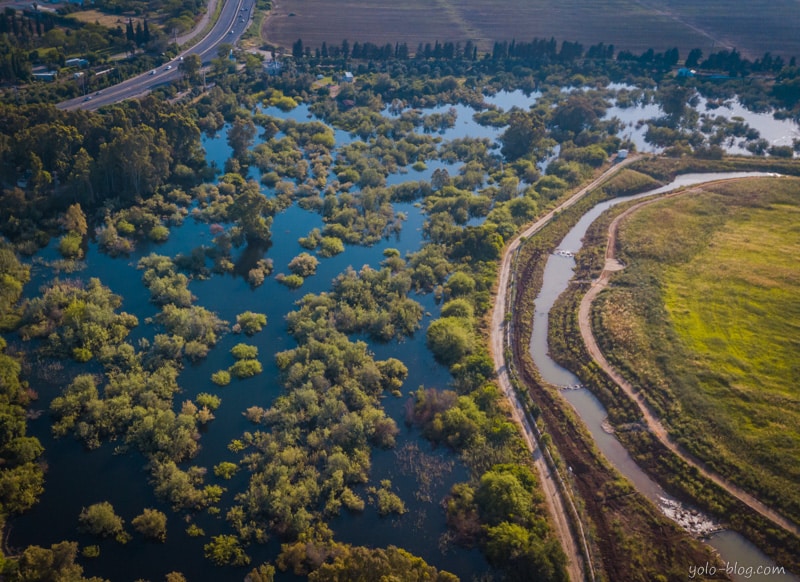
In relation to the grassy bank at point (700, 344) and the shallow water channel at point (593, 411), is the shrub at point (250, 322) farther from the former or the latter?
the grassy bank at point (700, 344)

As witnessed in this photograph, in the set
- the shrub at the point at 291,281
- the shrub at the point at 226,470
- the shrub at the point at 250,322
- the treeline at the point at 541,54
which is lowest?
the shrub at the point at 226,470

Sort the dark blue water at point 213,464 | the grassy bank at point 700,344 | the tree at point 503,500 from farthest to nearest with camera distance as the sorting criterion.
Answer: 1. the grassy bank at point 700,344
2. the tree at point 503,500
3. the dark blue water at point 213,464

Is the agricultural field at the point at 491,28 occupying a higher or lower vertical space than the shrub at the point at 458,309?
higher

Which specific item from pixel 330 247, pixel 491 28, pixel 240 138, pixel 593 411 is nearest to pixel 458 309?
pixel 593 411

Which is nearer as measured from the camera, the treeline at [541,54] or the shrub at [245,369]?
the shrub at [245,369]

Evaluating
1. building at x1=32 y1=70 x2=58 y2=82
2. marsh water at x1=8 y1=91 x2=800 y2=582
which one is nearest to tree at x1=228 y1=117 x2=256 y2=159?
marsh water at x1=8 y1=91 x2=800 y2=582

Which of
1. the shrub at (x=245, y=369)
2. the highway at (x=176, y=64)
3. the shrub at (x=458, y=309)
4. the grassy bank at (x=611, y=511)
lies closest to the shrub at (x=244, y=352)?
the shrub at (x=245, y=369)

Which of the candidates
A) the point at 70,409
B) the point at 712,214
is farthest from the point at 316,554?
the point at 712,214

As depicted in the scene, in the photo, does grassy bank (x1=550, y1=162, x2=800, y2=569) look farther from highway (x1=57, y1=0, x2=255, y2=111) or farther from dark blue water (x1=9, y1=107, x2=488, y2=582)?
highway (x1=57, y1=0, x2=255, y2=111)

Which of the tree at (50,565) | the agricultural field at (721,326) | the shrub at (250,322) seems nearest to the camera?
the tree at (50,565)
